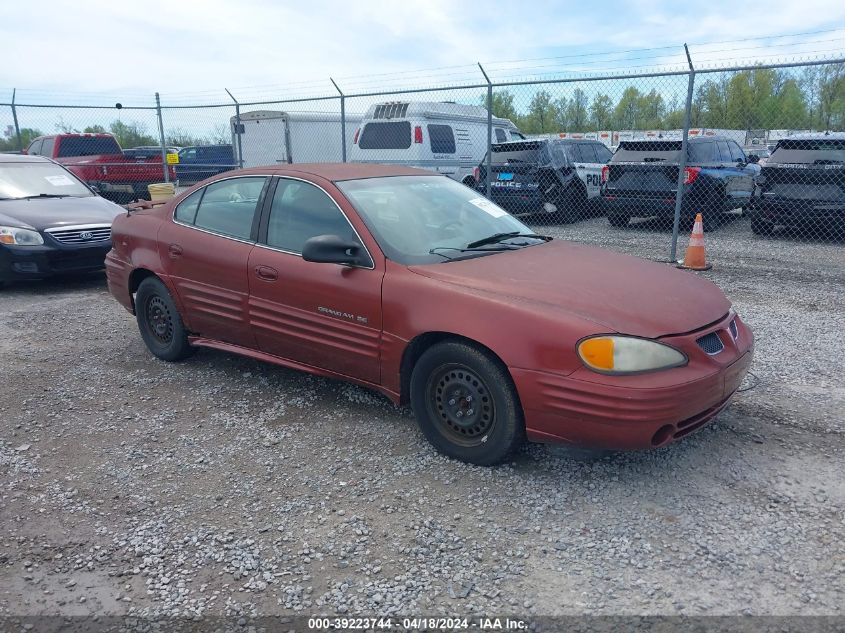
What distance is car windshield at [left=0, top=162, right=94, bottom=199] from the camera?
27.7 feet

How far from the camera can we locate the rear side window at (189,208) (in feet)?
16.2

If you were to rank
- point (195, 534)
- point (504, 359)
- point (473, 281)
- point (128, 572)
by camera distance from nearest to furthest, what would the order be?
point (128, 572)
point (195, 534)
point (504, 359)
point (473, 281)

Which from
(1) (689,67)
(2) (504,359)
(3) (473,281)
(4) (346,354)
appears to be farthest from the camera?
(1) (689,67)

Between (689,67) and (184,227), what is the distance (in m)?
6.23

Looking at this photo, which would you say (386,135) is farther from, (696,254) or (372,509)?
(372,509)

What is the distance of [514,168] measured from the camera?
12031 mm

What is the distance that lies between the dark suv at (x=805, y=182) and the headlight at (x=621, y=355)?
8411mm

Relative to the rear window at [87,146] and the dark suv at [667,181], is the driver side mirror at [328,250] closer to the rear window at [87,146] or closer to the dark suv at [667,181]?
the dark suv at [667,181]

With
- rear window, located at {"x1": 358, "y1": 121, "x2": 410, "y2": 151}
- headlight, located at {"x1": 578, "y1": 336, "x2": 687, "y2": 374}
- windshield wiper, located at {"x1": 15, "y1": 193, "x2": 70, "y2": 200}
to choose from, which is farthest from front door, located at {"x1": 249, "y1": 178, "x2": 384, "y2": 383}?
rear window, located at {"x1": 358, "y1": 121, "x2": 410, "y2": 151}

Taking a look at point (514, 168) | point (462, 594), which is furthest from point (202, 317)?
point (514, 168)

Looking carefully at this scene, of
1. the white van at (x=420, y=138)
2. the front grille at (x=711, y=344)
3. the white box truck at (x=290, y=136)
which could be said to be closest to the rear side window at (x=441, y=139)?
Answer: the white van at (x=420, y=138)

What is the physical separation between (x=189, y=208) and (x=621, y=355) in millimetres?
3453

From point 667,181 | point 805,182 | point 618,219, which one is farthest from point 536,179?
point 805,182

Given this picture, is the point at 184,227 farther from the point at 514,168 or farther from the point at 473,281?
the point at 514,168
